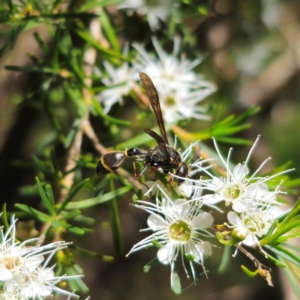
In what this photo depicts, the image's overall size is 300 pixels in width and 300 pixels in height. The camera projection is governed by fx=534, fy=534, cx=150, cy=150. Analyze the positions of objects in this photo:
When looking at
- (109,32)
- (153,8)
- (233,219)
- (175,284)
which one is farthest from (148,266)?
(153,8)

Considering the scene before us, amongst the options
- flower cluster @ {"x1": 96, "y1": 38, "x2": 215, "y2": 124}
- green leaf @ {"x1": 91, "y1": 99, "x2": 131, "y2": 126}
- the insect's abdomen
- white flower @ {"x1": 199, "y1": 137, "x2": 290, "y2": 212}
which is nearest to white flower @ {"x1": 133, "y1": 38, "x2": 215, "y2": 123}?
flower cluster @ {"x1": 96, "y1": 38, "x2": 215, "y2": 124}

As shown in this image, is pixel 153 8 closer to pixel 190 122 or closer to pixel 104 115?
pixel 104 115

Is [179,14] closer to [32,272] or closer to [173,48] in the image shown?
[173,48]

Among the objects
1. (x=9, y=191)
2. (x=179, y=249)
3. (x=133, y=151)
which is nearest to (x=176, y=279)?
(x=179, y=249)

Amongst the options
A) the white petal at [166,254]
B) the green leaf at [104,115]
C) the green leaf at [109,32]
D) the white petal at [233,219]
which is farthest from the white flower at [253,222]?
the green leaf at [109,32]

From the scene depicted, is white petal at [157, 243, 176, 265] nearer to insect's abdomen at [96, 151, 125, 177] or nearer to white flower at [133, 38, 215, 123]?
insect's abdomen at [96, 151, 125, 177]

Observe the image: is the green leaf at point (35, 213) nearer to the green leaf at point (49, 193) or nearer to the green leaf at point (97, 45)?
the green leaf at point (49, 193)
